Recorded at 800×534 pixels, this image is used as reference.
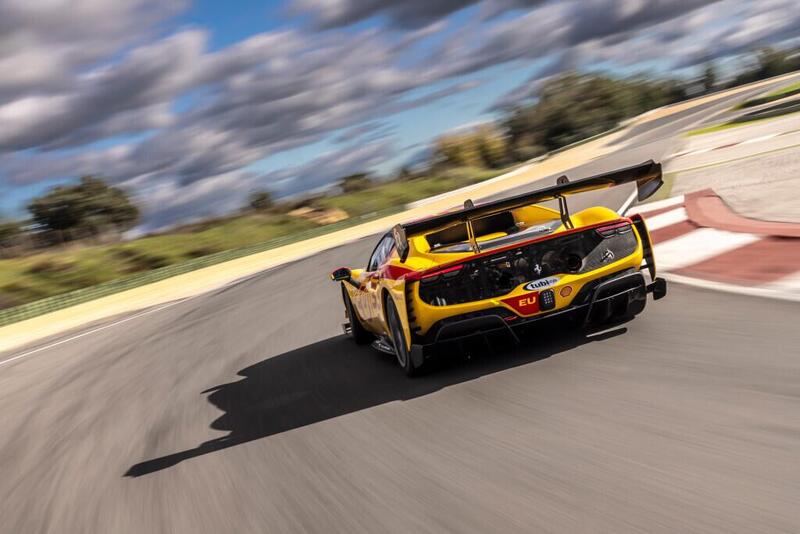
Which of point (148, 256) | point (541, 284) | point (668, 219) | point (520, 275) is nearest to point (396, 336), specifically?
point (520, 275)

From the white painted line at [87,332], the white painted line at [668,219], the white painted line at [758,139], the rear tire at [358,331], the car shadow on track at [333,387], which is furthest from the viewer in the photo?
the white painted line at [758,139]

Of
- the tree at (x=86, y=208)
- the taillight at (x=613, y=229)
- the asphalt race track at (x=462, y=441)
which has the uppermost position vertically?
the tree at (x=86, y=208)

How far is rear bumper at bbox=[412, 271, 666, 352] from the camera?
555cm

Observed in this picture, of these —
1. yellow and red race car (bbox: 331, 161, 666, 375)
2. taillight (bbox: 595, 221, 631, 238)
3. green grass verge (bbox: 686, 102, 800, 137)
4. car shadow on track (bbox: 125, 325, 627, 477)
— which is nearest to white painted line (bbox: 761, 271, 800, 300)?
yellow and red race car (bbox: 331, 161, 666, 375)

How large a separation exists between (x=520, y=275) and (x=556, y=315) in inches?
14.6

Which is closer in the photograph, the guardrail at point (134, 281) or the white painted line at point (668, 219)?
the white painted line at point (668, 219)

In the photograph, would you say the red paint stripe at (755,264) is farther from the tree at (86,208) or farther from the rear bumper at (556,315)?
the tree at (86,208)

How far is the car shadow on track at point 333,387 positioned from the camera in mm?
5707

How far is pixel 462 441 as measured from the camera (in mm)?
4492

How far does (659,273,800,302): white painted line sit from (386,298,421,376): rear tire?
2709 mm

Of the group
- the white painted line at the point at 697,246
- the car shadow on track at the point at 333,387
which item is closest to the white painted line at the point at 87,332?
the car shadow on track at the point at 333,387

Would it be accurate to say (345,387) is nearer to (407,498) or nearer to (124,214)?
(407,498)

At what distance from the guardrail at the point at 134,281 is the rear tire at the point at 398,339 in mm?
23060

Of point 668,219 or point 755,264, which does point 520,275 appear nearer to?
point 755,264
